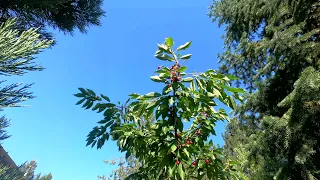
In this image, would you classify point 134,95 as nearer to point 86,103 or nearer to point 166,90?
point 166,90

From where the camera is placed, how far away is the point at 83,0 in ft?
16.2

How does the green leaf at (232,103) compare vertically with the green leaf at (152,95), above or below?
above

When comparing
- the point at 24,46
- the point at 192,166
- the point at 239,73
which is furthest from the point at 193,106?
the point at 239,73

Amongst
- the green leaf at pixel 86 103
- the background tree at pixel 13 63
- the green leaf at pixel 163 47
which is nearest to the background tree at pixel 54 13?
the background tree at pixel 13 63

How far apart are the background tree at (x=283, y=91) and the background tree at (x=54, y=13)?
12.5 ft

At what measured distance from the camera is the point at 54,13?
459cm

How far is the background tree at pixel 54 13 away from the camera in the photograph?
3.58 metres

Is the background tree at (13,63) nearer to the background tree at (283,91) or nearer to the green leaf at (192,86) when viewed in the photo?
the green leaf at (192,86)

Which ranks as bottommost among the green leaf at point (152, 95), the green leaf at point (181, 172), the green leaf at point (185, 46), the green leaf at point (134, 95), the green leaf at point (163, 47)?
the green leaf at point (181, 172)

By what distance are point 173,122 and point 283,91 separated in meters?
5.17

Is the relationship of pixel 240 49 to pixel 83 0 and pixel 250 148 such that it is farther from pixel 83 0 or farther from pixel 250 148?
pixel 83 0

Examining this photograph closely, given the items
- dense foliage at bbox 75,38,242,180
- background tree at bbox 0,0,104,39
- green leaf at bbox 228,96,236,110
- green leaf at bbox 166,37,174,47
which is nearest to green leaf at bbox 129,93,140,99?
dense foliage at bbox 75,38,242,180

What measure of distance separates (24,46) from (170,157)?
179cm

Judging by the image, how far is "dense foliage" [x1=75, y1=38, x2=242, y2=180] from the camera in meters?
1.56
